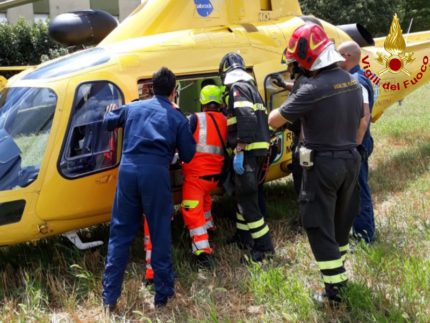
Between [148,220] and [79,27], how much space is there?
309cm

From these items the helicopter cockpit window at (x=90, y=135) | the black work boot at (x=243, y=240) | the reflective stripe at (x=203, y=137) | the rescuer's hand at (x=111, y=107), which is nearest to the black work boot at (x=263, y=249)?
the black work boot at (x=243, y=240)

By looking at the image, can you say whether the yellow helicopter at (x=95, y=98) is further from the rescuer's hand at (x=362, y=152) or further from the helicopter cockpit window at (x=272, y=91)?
the rescuer's hand at (x=362, y=152)

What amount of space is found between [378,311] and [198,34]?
3299 mm

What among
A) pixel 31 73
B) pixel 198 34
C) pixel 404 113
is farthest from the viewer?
pixel 404 113

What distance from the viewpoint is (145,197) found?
3760 mm

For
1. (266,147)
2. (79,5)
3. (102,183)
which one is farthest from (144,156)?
(79,5)

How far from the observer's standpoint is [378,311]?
3.46 m

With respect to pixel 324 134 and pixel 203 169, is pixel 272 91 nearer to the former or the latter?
pixel 203 169

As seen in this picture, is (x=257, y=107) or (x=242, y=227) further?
(x=242, y=227)

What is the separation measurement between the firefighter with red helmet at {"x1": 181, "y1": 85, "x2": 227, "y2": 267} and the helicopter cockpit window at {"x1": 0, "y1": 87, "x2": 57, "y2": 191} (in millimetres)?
1271

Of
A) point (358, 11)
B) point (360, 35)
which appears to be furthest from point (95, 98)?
point (358, 11)

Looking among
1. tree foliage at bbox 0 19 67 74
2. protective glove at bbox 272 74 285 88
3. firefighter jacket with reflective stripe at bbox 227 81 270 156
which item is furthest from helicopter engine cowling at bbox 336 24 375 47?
tree foliage at bbox 0 19 67 74

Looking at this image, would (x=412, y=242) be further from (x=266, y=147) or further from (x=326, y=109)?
(x=326, y=109)

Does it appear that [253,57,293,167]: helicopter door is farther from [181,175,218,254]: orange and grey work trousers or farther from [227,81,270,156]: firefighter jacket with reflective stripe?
[181,175,218,254]: orange and grey work trousers
